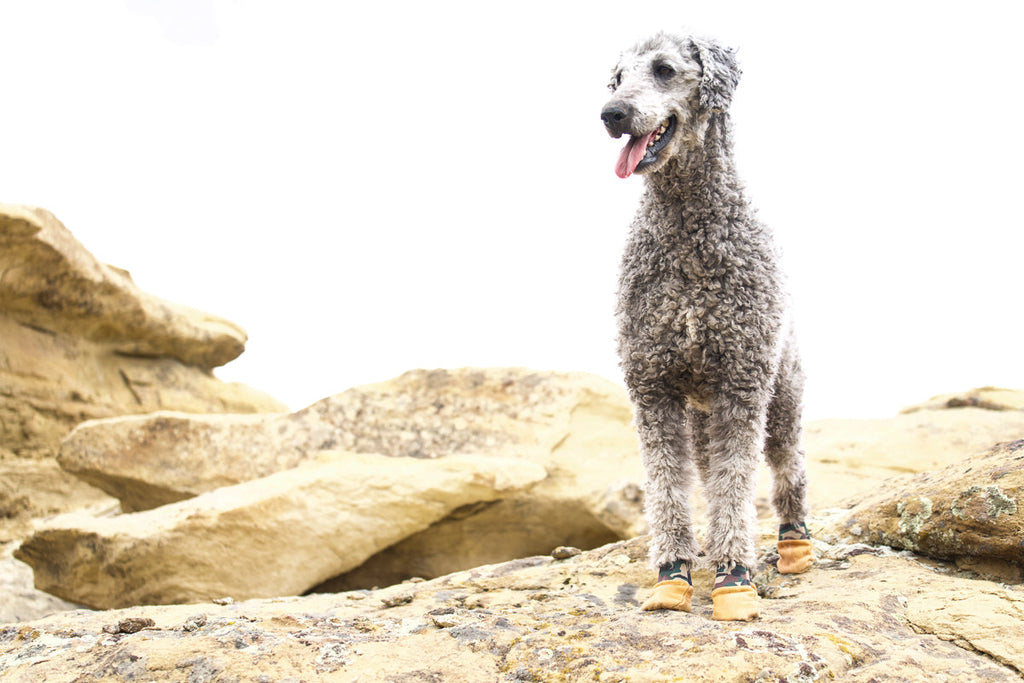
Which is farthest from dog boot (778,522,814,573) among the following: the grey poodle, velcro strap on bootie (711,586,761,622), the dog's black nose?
the dog's black nose

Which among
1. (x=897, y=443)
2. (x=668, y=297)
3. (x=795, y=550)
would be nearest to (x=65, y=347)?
(x=668, y=297)

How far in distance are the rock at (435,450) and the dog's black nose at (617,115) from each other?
4.72m

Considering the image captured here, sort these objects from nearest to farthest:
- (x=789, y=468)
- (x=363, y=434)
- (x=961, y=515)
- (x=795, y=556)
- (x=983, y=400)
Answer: (x=961, y=515), (x=795, y=556), (x=789, y=468), (x=363, y=434), (x=983, y=400)

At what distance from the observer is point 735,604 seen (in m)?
3.42

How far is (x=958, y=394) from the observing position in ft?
37.0

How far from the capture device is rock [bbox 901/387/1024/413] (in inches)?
418

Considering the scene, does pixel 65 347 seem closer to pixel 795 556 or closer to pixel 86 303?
pixel 86 303

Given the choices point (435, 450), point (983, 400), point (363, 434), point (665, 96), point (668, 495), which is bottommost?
point (668, 495)

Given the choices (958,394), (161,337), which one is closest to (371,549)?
(161,337)

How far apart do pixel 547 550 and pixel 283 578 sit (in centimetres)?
283

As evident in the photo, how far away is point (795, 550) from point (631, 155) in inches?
104

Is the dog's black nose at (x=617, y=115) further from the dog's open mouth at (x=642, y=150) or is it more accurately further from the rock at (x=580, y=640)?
the rock at (x=580, y=640)

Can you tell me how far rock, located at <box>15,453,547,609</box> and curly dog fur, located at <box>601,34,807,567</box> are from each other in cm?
356

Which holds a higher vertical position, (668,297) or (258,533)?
(668,297)
